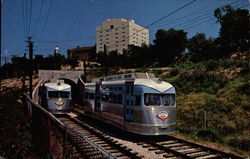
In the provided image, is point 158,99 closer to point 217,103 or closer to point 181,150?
point 181,150

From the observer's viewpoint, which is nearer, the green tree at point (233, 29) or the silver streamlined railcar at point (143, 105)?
the silver streamlined railcar at point (143, 105)

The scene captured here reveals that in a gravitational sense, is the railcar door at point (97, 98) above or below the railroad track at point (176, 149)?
above

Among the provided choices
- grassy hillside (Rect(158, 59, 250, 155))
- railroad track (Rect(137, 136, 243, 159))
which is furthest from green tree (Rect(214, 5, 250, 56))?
railroad track (Rect(137, 136, 243, 159))

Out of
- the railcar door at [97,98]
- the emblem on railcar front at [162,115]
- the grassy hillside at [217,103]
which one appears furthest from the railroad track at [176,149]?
the railcar door at [97,98]

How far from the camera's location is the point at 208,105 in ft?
67.6

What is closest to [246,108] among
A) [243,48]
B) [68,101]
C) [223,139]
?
[223,139]

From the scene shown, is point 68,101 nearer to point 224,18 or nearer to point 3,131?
point 3,131

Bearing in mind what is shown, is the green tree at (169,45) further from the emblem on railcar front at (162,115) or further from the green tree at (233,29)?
the emblem on railcar front at (162,115)

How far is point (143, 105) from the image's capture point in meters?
13.2

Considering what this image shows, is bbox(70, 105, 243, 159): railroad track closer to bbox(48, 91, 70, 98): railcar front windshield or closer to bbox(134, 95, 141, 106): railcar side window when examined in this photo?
bbox(134, 95, 141, 106): railcar side window

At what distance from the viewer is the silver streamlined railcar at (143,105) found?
43.1ft

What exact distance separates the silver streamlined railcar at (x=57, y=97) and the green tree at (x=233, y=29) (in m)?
37.1

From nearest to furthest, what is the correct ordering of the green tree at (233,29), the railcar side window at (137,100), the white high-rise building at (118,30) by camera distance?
the railcar side window at (137,100), the white high-rise building at (118,30), the green tree at (233,29)

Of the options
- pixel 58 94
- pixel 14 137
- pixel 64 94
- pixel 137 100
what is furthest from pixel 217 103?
pixel 14 137
